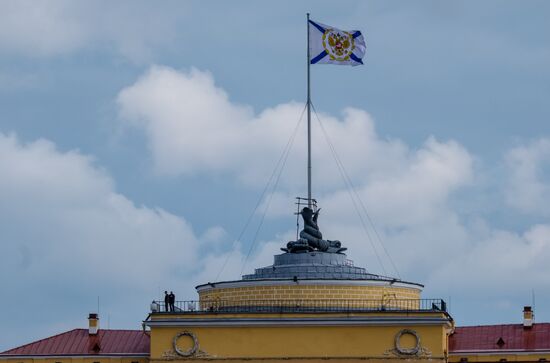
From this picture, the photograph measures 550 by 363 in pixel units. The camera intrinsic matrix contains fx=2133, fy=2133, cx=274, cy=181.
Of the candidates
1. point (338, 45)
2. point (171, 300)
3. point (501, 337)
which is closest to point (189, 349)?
point (171, 300)

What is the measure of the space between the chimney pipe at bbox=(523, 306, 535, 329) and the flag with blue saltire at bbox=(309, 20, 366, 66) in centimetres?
1450

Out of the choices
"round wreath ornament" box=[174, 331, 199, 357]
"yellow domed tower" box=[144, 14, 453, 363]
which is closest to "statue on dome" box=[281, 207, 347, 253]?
"yellow domed tower" box=[144, 14, 453, 363]

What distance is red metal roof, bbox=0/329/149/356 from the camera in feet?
337

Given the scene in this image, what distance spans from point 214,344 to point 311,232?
8.21 m

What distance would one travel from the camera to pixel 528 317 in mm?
102812

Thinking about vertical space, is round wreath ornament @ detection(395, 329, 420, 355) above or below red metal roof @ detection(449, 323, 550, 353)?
below

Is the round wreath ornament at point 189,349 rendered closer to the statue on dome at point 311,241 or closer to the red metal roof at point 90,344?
the red metal roof at point 90,344

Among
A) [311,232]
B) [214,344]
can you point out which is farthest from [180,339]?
[311,232]

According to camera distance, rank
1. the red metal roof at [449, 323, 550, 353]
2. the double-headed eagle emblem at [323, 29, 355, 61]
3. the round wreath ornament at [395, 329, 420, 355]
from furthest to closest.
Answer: the double-headed eagle emblem at [323, 29, 355, 61]
the red metal roof at [449, 323, 550, 353]
the round wreath ornament at [395, 329, 420, 355]

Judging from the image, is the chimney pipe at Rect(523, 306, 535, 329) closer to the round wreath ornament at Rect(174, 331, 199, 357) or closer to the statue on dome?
the statue on dome

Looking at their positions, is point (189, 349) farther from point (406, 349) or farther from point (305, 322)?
point (406, 349)

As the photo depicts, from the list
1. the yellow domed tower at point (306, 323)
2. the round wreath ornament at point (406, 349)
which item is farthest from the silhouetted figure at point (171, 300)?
the round wreath ornament at point (406, 349)

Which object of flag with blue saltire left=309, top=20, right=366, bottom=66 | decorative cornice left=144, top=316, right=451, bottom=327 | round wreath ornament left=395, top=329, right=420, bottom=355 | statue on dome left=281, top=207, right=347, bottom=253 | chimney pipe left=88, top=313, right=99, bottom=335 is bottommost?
round wreath ornament left=395, top=329, right=420, bottom=355

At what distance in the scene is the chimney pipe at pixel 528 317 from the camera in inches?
4040
